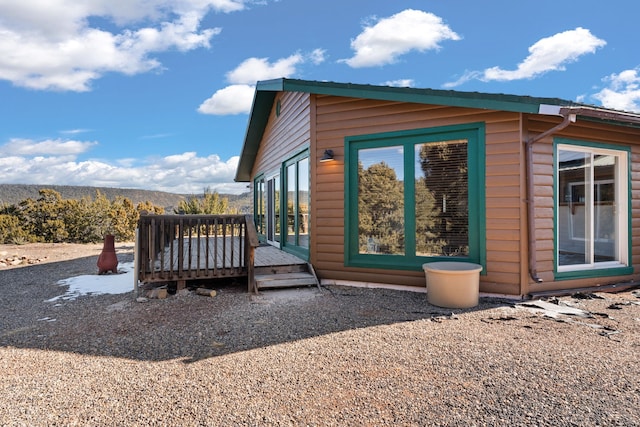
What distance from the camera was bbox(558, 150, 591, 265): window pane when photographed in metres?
5.26

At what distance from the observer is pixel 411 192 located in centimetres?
535

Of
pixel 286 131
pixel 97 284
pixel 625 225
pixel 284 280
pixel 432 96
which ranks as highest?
pixel 286 131

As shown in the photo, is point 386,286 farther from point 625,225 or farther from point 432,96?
point 625,225

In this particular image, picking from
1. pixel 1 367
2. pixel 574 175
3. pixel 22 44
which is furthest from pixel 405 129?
pixel 22 44

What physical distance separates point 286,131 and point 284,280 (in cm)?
375

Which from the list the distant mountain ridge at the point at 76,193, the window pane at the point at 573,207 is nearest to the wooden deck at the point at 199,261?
the window pane at the point at 573,207

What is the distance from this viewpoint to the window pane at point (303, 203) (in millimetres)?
6754

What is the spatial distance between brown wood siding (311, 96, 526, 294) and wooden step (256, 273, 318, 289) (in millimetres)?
373

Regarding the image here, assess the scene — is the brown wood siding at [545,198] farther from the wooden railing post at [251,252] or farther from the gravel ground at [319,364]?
the wooden railing post at [251,252]

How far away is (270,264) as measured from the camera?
5906 mm

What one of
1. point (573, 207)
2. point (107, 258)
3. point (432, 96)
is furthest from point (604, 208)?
point (107, 258)

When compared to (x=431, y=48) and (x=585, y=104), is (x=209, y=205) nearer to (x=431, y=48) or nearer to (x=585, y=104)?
(x=431, y=48)

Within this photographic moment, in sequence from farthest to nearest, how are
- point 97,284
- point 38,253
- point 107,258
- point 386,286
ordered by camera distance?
point 38,253
point 107,258
point 97,284
point 386,286

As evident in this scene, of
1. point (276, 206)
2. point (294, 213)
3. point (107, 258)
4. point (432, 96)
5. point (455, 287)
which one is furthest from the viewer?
point (276, 206)
